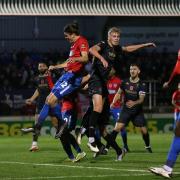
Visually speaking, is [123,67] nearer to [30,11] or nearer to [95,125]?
[30,11]

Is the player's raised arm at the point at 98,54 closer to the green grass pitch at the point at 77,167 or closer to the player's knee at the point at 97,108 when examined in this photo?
the player's knee at the point at 97,108

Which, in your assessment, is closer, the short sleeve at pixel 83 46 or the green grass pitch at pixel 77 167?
the green grass pitch at pixel 77 167

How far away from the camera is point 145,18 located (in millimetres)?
41062

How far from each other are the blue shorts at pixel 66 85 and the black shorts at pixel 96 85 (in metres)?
0.44

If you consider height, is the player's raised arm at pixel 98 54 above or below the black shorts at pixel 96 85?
above

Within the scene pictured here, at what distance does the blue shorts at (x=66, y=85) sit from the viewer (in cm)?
1497

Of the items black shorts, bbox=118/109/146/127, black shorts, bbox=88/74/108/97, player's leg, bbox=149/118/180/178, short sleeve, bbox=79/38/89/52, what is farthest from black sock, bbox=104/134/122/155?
player's leg, bbox=149/118/180/178

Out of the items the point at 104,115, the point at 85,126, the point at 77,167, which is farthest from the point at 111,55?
the point at 85,126

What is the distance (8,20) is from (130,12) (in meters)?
6.11

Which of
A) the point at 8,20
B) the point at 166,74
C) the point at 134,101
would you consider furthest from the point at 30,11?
the point at 134,101

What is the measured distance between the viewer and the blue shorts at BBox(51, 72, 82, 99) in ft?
49.1

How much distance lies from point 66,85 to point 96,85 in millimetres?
810

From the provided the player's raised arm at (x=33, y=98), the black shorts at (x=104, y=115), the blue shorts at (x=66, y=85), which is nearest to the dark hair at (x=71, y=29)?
the blue shorts at (x=66, y=85)

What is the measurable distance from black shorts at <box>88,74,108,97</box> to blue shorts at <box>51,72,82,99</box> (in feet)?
1.45
